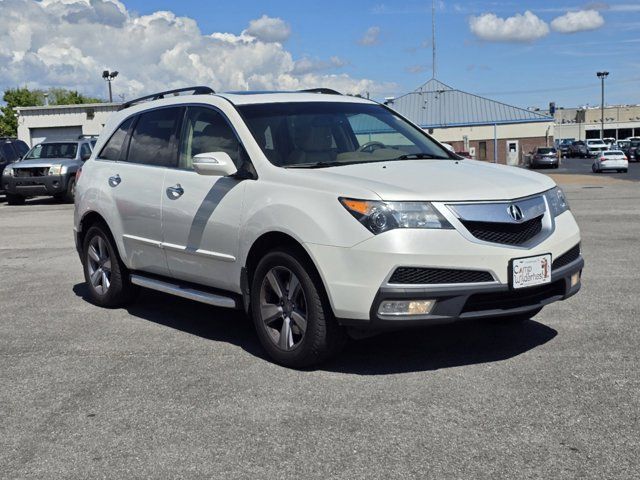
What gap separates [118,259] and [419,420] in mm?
3860

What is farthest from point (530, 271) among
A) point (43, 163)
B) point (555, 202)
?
point (43, 163)

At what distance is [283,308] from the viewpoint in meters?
5.35

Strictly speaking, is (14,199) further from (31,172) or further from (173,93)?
(173,93)

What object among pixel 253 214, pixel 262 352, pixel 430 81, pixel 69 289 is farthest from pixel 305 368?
pixel 430 81

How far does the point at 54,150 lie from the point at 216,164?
19.9 m

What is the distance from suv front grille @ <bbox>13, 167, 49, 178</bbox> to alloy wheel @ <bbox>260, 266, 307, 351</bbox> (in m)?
18.6

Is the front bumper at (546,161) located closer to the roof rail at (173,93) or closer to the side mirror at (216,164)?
the roof rail at (173,93)

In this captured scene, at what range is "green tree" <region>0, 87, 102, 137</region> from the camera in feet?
316

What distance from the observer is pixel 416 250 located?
15.5 feet

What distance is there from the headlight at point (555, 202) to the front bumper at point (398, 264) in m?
0.64

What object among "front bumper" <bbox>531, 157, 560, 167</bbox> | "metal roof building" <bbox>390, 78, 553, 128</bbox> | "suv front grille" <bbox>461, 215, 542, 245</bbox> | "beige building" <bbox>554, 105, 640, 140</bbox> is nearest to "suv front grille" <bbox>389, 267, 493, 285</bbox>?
"suv front grille" <bbox>461, 215, 542, 245</bbox>

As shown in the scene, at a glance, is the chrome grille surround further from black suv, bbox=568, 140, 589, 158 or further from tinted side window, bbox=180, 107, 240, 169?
black suv, bbox=568, 140, 589, 158

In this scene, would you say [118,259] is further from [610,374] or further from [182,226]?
[610,374]

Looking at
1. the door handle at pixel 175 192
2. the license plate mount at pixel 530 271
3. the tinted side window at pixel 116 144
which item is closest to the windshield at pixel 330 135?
the door handle at pixel 175 192
